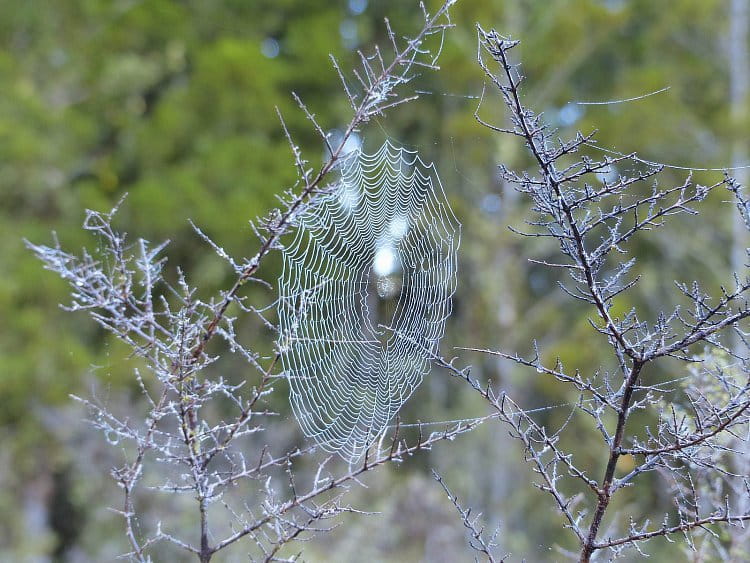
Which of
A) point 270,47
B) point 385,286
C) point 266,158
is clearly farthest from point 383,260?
point 270,47

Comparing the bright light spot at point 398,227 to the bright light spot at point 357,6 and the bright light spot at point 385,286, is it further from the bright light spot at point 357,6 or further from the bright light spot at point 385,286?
the bright light spot at point 357,6

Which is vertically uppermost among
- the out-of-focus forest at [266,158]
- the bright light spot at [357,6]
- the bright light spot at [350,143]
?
the bright light spot at [357,6]

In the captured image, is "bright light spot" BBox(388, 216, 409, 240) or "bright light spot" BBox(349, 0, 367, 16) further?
"bright light spot" BBox(349, 0, 367, 16)

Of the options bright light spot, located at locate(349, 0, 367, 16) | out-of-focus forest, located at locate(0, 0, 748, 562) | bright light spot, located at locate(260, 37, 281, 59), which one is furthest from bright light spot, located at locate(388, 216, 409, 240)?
bright light spot, located at locate(349, 0, 367, 16)

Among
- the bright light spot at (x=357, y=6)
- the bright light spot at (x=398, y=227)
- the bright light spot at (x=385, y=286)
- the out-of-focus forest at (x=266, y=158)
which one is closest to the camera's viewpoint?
the bright light spot at (x=398, y=227)

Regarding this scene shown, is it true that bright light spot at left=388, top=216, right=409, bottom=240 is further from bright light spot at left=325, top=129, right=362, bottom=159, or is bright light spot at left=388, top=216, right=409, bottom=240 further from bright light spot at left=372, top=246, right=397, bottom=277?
bright light spot at left=325, top=129, right=362, bottom=159

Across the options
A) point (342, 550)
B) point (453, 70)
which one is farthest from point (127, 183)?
point (342, 550)

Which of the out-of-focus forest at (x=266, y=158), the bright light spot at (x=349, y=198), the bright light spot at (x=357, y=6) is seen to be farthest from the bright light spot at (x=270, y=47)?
the bright light spot at (x=349, y=198)

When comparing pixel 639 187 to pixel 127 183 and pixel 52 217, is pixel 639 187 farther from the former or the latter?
pixel 52 217
